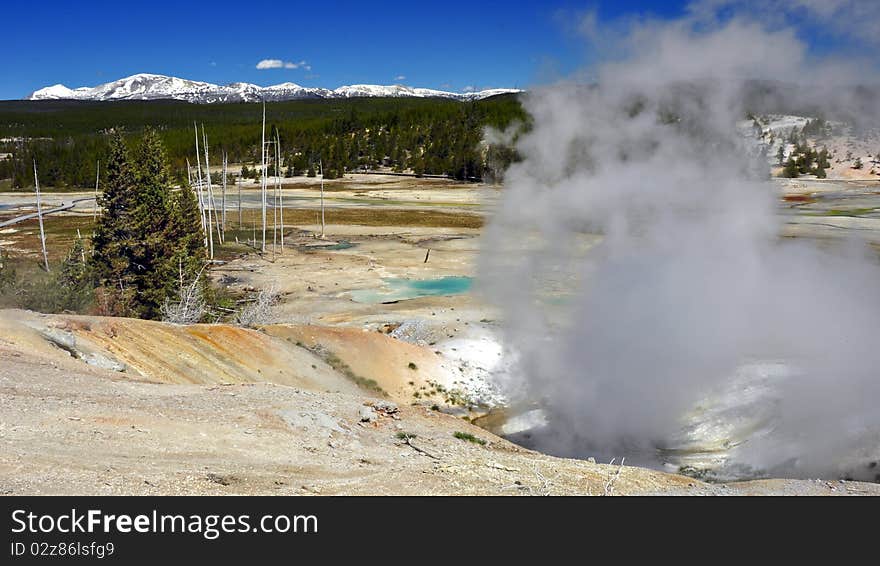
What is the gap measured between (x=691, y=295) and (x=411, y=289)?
667 inches

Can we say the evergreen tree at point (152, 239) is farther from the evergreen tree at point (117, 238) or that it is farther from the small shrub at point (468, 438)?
the small shrub at point (468, 438)

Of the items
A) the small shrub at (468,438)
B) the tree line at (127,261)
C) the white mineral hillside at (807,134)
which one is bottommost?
the small shrub at (468,438)

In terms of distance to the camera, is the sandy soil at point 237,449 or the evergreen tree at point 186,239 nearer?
the sandy soil at point 237,449

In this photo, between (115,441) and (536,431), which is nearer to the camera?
(115,441)

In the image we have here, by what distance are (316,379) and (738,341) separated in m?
9.17

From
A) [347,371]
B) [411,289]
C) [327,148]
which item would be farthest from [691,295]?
[327,148]

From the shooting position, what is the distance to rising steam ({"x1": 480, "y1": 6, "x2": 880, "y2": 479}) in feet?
36.4

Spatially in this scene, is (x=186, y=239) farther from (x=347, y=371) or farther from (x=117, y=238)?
(x=347, y=371)

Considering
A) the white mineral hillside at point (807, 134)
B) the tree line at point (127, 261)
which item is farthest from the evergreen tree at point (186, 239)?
the white mineral hillside at point (807, 134)

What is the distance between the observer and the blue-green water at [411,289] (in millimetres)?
26906

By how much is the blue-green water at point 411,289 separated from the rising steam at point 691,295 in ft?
40.9
